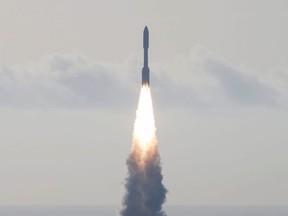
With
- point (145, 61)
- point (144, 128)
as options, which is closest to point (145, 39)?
point (145, 61)

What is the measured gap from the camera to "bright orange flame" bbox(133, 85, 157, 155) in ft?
628

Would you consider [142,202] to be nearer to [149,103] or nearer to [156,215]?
[156,215]

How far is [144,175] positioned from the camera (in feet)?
637

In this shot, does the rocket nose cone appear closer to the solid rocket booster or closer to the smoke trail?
the solid rocket booster

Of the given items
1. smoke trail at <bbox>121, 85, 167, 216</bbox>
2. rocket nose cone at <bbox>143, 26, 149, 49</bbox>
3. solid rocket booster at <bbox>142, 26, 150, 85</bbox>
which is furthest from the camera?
smoke trail at <bbox>121, 85, 167, 216</bbox>

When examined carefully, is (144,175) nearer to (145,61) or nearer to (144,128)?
(144,128)

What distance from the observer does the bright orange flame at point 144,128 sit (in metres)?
191

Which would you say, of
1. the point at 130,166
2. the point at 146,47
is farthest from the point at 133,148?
the point at 146,47

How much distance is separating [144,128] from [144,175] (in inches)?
288

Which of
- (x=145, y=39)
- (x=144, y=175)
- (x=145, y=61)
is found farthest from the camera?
(x=144, y=175)

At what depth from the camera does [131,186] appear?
194250 mm

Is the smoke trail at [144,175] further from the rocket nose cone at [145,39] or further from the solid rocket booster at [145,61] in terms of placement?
the rocket nose cone at [145,39]

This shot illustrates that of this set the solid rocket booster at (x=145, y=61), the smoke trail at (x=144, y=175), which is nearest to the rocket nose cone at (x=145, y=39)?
the solid rocket booster at (x=145, y=61)

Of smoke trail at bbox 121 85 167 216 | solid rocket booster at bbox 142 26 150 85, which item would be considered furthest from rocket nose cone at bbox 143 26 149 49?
smoke trail at bbox 121 85 167 216
